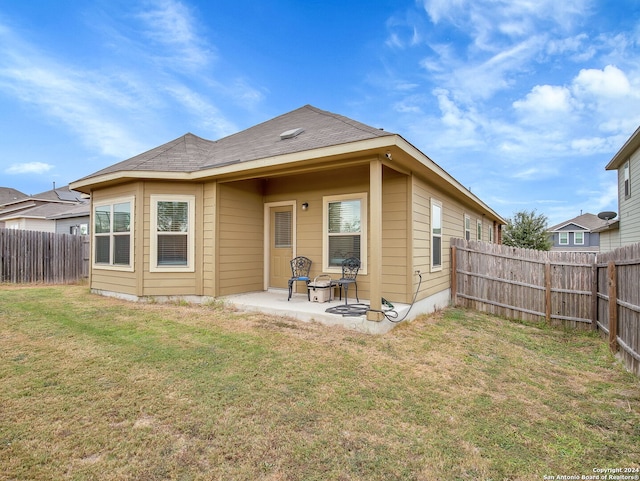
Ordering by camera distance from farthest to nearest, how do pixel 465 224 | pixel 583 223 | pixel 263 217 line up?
pixel 583 223 → pixel 465 224 → pixel 263 217

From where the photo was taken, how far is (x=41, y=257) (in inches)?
399

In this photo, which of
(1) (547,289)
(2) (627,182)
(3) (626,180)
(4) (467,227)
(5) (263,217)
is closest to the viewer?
(1) (547,289)

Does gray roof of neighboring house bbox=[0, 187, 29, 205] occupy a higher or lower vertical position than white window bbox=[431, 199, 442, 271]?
higher

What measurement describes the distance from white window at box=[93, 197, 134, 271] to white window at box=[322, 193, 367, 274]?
3.94 metres

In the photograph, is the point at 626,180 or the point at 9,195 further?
the point at 9,195

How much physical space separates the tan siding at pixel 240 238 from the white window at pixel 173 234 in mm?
620

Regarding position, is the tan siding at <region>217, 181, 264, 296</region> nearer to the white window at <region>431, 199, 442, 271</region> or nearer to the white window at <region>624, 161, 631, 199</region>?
the white window at <region>431, 199, 442, 271</region>

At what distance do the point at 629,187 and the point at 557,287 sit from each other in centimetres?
A: 706

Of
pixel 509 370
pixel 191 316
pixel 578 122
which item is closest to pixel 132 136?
pixel 191 316

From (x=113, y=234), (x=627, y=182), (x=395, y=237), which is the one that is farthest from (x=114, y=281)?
(x=627, y=182)

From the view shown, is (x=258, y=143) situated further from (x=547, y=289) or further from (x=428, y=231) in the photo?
(x=547, y=289)

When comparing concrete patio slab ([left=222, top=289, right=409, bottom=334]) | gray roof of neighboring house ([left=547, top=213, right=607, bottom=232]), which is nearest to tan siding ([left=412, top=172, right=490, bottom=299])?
concrete patio slab ([left=222, top=289, right=409, bottom=334])

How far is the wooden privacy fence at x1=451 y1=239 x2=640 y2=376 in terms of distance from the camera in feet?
12.6

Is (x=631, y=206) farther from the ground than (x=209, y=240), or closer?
farther from the ground
